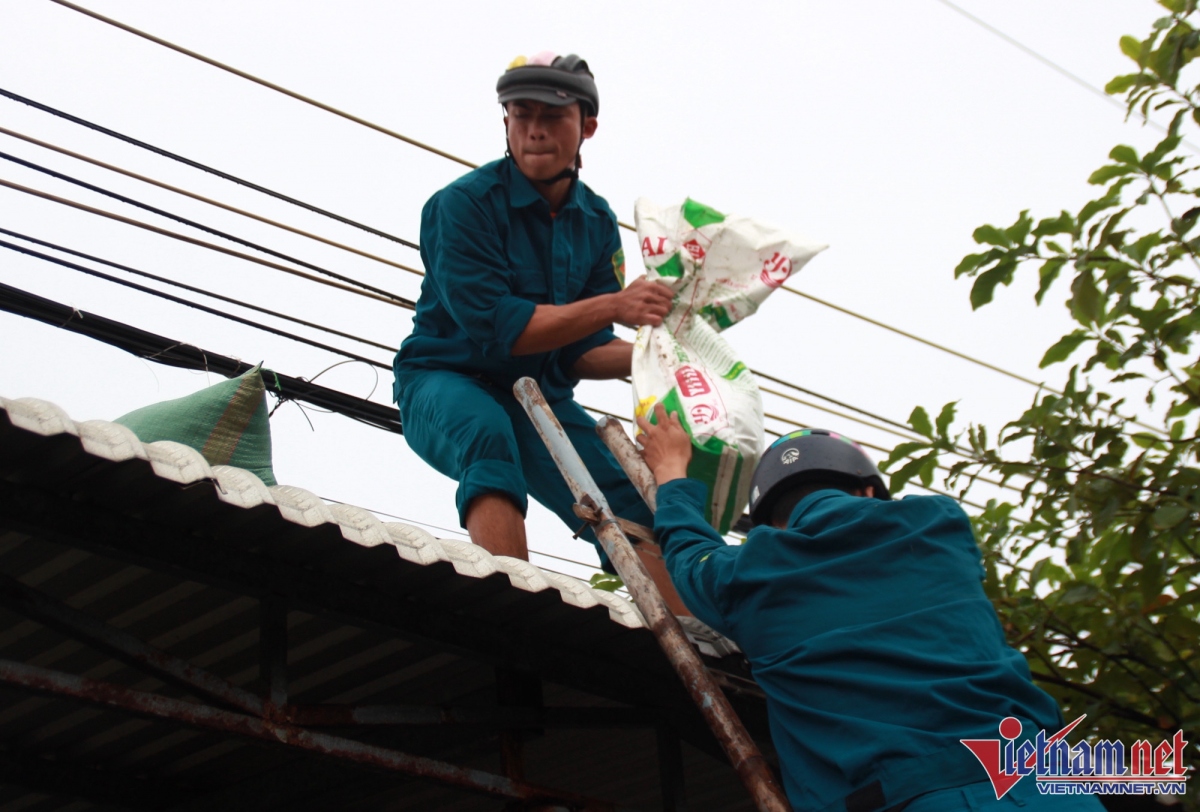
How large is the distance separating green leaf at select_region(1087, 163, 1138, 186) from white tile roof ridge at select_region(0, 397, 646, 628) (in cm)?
231

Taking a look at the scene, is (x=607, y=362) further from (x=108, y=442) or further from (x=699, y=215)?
(x=108, y=442)

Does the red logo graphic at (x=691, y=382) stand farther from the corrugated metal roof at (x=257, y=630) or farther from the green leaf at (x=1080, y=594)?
the green leaf at (x=1080, y=594)

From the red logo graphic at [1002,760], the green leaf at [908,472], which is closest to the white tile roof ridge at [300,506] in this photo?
the red logo graphic at [1002,760]

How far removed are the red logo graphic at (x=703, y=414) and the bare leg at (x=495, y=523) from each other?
73 cm

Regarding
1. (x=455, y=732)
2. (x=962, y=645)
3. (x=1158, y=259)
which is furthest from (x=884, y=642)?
(x=1158, y=259)

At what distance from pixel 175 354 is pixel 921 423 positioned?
11.2ft

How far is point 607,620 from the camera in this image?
348cm

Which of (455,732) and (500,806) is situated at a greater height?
(455,732)

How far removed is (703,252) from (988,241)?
1.16 metres

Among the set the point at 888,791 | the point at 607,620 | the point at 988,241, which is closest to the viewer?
the point at 888,791

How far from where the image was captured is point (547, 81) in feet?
13.8

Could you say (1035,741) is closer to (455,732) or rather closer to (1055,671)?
(455,732)

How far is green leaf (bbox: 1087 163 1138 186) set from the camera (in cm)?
439

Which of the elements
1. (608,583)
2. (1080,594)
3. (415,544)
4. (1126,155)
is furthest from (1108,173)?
(608,583)
